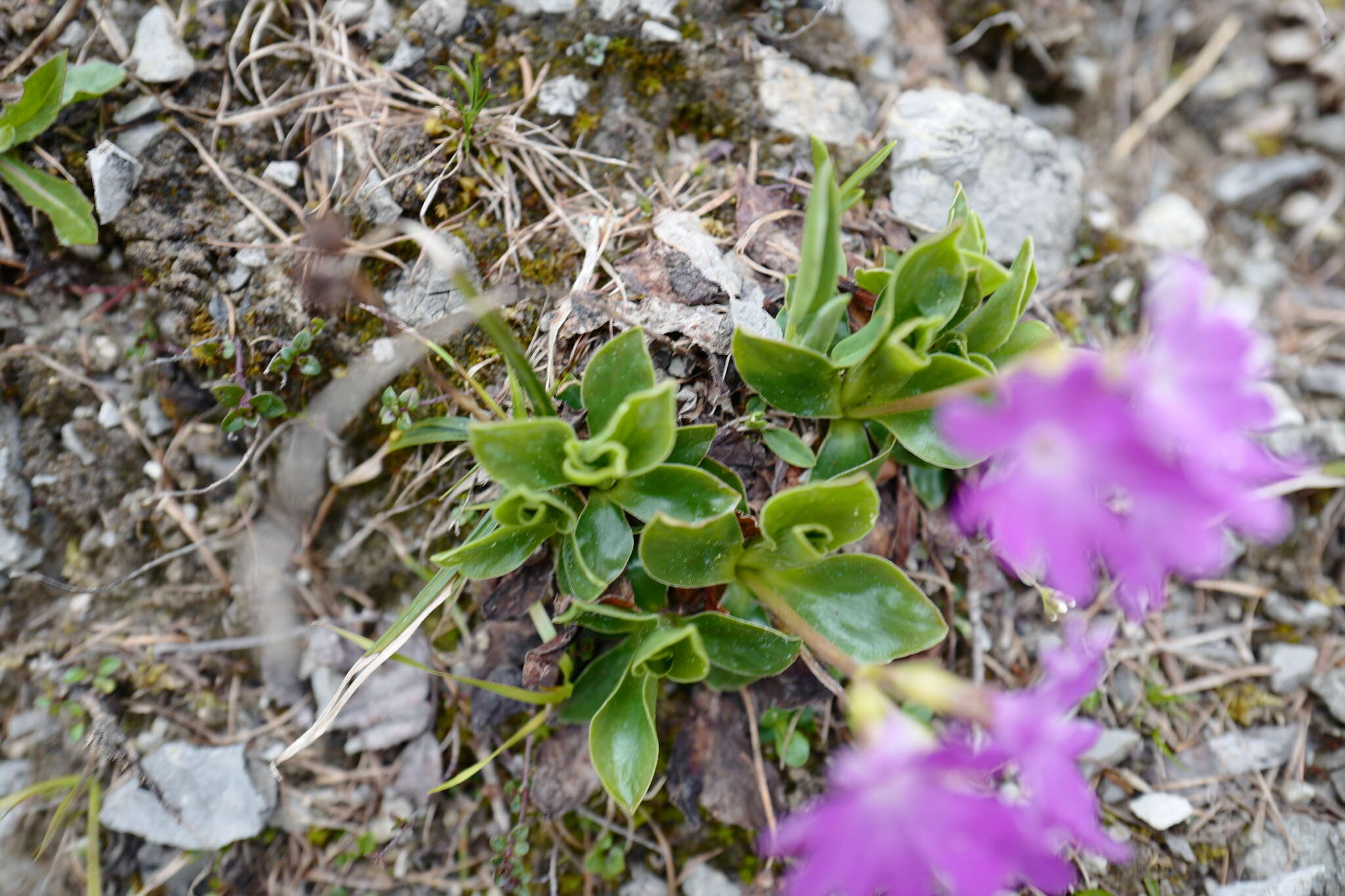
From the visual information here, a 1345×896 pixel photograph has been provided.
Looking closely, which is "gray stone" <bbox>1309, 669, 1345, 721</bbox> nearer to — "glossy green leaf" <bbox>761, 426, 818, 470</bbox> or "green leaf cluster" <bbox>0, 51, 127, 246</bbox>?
"glossy green leaf" <bbox>761, 426, 818, 470</bbox>

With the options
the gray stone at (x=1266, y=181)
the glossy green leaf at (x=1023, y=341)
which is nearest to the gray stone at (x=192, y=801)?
the glossy green leaf at (x=1023, y=341)

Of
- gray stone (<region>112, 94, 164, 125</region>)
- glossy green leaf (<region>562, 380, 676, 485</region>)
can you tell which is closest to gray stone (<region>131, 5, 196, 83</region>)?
gray stone (<region>112, 94, 164, 125</region>)

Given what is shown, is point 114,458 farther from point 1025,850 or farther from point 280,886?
point 1025,850

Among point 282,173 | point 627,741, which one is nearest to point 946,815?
point 627,741

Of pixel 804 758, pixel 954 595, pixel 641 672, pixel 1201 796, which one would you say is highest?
pixel 641 672

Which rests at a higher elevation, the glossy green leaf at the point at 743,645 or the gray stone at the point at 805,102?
the gray stone at the point at 805,102

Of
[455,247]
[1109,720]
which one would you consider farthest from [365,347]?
[1109,720]

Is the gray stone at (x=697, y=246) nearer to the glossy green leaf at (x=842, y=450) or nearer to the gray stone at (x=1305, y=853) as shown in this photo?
the glossy green leaf at (x=842, y=450)
